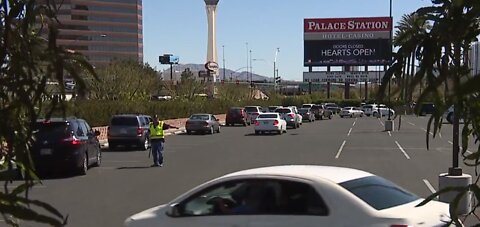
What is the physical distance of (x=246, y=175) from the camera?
24.3ft

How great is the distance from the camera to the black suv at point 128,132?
30.9 meters

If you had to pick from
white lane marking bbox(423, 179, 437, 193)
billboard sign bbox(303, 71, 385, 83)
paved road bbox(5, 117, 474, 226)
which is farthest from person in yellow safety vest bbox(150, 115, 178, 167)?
billboard sign bbox(303, 71, 385, 83)

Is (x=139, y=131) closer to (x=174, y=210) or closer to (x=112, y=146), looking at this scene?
(x=112, y=146)

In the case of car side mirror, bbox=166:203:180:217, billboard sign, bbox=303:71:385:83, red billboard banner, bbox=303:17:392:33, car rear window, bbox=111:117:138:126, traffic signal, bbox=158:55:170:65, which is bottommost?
car rear window, bbox=111:117:138:126

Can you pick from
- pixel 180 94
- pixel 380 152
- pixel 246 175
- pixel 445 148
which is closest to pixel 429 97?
pixel 246 175

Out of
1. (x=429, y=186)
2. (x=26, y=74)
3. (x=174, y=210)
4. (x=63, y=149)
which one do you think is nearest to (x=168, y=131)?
(x=63, y=149)

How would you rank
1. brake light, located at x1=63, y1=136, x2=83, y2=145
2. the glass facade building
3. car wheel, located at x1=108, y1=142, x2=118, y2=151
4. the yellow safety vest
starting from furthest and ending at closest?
the glass facade building < car wheel, located at x1=108, y1=142, x2=118, y2=151 < the yellow safety vest < brake light, located at x1=63, y1=136, x2=83, y2=145

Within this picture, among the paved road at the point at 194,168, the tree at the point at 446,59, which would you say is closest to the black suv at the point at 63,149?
the paved road at the point at 194,168

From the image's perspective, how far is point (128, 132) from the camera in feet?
101

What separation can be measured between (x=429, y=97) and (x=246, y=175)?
4.73 metres

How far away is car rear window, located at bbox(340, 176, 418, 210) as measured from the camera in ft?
22.7

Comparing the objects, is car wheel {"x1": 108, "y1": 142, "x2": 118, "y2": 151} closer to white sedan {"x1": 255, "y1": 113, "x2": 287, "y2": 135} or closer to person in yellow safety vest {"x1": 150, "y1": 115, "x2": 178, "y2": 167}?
person in yellow safety vest {"x1": 150, "y1": 115, "x2": 178, "y2": 167}

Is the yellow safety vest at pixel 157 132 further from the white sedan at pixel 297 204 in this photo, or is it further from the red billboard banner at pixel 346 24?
the red billboard banner at pixel 346 24

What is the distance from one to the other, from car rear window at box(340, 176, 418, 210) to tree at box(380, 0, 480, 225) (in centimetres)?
326
